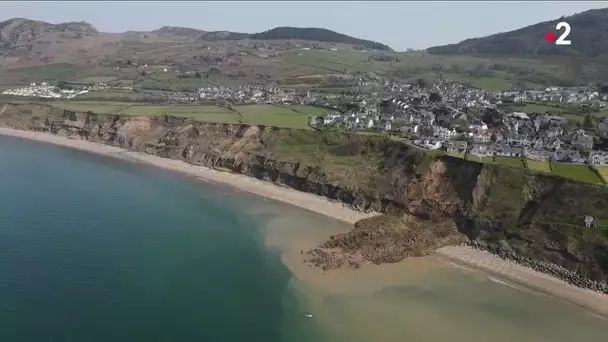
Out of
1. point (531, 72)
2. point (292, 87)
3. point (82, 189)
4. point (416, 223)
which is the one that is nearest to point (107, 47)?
point (292, 87)

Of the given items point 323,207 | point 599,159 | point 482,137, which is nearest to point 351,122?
point 482,137

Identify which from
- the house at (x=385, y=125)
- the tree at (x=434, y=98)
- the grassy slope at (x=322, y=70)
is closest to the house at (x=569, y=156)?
the house at (x=385, y=125)

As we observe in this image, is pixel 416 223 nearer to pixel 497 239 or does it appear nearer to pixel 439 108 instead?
pixel 497 239

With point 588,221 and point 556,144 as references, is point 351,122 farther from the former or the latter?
point 588,221

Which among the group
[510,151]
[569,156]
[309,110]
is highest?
[569,156]

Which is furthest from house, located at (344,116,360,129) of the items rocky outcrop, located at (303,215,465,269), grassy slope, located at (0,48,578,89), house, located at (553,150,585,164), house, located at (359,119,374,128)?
grassy slope, located at (0,48,578,89)

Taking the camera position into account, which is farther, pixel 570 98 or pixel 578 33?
pixel 578 33

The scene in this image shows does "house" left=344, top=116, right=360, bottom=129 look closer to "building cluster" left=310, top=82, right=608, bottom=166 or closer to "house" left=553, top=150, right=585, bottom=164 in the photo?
"building cluster" left=310, top=82, right=608, bottom=166
